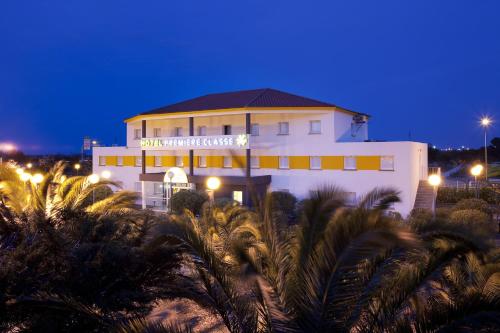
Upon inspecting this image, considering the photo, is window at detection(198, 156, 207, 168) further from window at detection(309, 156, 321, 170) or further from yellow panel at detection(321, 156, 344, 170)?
yellow panel at detection(321, 156, 344, 170)

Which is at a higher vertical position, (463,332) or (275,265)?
(275,265)

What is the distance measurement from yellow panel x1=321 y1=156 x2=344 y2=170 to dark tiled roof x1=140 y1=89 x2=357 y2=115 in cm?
350

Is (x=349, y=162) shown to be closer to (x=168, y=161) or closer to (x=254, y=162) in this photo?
(x=254, y=162)

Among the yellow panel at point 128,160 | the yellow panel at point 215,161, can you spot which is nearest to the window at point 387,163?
the yellow panel at point 215,161

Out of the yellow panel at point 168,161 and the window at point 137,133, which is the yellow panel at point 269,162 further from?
the window at point 137,133

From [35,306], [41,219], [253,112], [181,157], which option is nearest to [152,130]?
[181,157]

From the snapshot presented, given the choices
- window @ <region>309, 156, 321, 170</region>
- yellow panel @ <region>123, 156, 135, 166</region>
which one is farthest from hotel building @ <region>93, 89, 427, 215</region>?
yellow panel @ <region>123, 156, 135, 166</region>

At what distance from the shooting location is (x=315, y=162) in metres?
28.7

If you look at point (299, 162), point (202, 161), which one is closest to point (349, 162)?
point (299, 162)

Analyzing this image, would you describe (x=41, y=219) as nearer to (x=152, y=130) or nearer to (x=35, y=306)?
(x=35, y=306)

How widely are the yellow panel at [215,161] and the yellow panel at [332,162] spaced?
26.2 ft

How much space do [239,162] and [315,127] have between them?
6.23 meters

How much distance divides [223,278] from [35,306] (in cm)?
256

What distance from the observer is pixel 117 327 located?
4.86 metres
